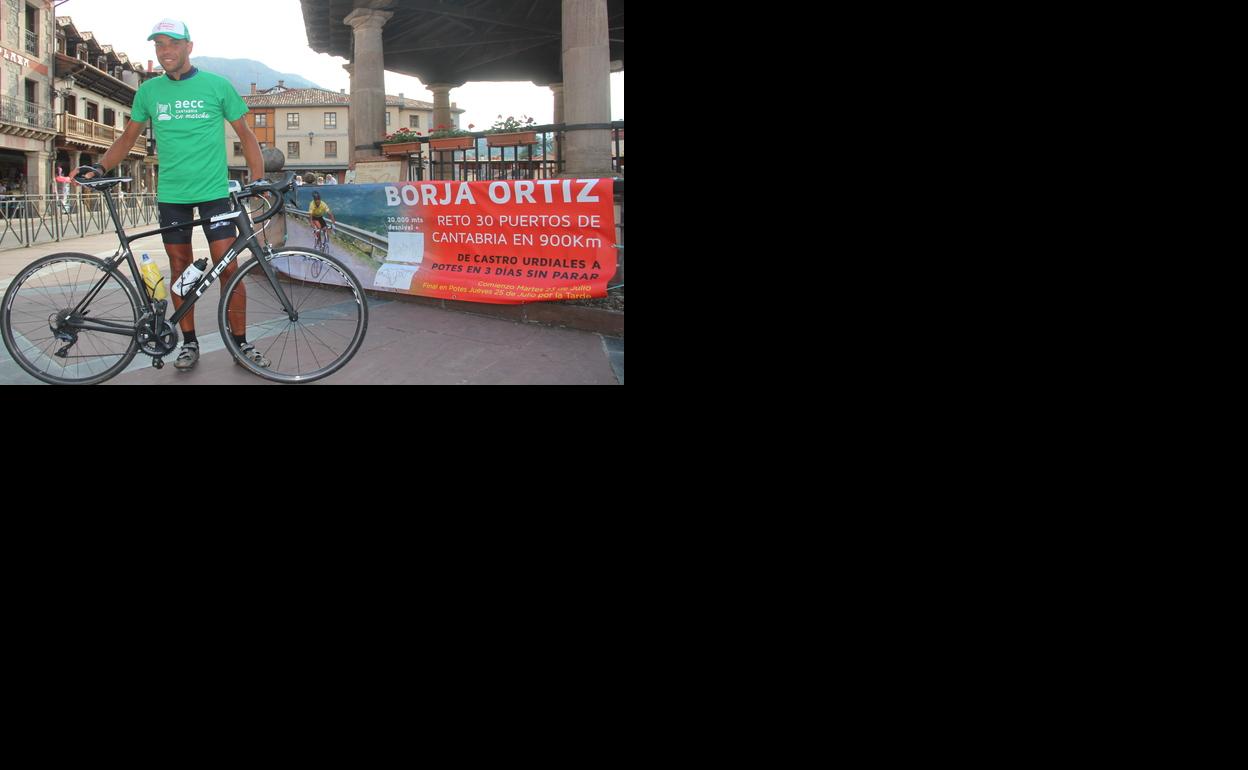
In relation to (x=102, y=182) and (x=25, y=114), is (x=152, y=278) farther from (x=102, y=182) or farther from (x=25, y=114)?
(x=25, y=114)

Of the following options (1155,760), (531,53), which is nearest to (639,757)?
(1155,760)

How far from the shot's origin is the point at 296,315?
3.39 m

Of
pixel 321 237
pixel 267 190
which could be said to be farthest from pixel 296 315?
pixel 321 237

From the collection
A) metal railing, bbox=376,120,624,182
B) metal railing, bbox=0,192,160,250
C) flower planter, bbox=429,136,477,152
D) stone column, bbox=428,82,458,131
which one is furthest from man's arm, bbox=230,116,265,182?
stone column, bbox=428,82,458,131

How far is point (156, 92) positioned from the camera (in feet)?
11.7

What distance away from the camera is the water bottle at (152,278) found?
11.5 ft

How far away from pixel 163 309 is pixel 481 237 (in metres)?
→ 2.25

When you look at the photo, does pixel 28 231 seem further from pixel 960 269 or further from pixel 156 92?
pixel 960 269

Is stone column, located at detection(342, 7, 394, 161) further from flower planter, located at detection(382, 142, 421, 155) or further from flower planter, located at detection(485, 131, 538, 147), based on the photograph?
flower planter, located at detection(485, 131, 538, 147)

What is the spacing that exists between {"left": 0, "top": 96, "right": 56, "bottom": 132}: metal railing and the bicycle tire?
850 inches

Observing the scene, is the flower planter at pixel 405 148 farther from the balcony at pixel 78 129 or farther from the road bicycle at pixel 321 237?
the balcony at pixel 78 129

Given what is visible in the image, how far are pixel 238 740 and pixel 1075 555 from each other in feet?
6.63

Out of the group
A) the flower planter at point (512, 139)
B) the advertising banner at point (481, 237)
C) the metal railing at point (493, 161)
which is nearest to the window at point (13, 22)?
the metal railing at point (493, 161)

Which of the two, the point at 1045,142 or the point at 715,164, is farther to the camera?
the point at 715,164
